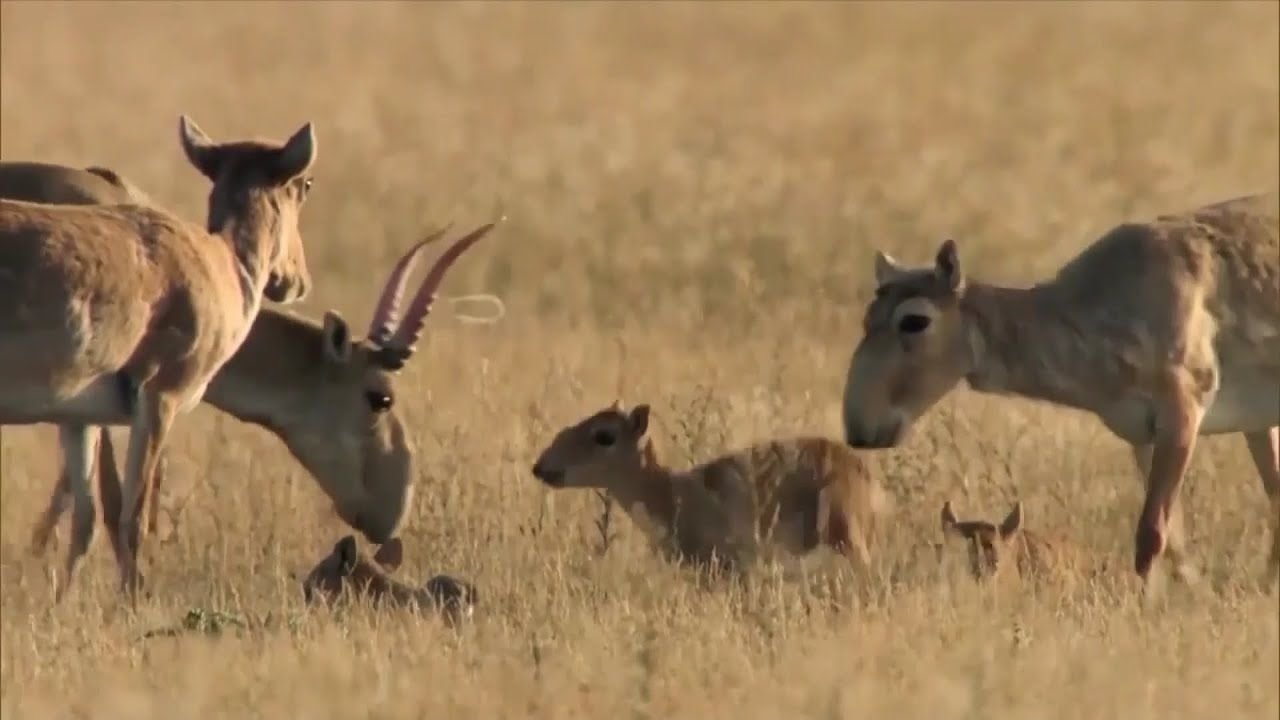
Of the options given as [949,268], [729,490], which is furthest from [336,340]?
[949,268]

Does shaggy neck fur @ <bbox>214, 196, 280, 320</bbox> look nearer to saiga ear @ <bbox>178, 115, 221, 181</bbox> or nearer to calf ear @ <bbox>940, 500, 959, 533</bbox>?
saiga ear @ <bbox>178, 115, 221, 181</bbox>

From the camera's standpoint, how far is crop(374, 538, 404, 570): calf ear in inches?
504

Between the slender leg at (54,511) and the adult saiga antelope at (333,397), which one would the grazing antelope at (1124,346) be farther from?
the slender leg at (54,511)

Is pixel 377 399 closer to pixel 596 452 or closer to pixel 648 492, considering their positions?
pixel 596 452

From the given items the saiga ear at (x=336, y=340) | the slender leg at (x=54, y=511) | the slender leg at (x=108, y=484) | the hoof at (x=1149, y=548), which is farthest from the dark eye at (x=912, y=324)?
the slender leg at (x=54, y=511)

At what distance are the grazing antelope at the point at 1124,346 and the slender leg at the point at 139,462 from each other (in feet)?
9.50

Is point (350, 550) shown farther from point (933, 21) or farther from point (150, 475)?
point (933, 21)

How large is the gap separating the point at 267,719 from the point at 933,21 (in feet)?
120

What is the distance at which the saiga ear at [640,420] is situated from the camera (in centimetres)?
1302

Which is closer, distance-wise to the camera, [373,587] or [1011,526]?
[373,587]

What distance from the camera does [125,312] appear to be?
1168 cm

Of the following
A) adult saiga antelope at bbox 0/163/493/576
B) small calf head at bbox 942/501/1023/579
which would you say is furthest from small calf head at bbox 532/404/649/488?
small calf head at bbox 942/501/1023/579

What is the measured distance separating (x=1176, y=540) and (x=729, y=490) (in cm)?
193

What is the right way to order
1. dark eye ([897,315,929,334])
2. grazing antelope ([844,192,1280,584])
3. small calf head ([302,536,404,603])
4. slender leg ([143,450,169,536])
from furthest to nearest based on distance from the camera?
1. slender leg ([143,450,169,536])
2. dark eye ([897,315,929,334])
3. grazing antelope ([844,192,1280,584])
4. small calf head ([302,536,404,603])
